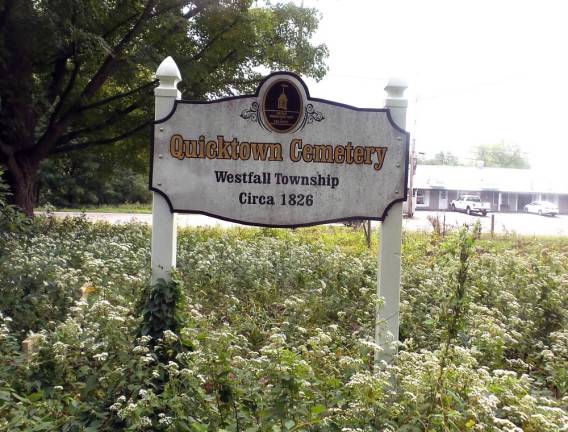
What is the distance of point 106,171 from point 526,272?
12.7m

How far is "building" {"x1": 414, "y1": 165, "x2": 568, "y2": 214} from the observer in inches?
1905

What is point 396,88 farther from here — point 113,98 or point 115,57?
point 113,98

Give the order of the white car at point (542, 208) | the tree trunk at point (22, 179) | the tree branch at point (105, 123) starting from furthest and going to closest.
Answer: the white car at point (542, 208) < the tree branch at point (105, 123) < the tree trunk at point (22, 179)

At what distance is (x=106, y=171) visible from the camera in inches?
640

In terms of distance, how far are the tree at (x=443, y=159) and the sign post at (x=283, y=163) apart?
234 ft

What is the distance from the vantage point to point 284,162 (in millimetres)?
3965

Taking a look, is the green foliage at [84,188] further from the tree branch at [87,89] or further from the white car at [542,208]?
the white car at [542,208]

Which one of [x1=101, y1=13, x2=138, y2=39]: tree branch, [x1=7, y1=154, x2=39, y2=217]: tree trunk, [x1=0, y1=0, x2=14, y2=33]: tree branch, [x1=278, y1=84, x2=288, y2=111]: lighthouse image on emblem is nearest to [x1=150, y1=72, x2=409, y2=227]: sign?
[x1=278, y1=84, x2=288, y2=111]: lighthouse image on emblem

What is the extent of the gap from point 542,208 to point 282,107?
151 feet

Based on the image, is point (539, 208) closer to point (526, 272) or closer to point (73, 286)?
point (526, 272)

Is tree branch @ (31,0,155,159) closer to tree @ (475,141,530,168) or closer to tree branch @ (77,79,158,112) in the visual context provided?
tree branch @ (77,79,158,112)

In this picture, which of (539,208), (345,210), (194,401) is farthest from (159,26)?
(539,208)

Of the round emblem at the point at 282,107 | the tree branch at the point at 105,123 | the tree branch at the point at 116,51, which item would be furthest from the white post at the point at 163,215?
the tree branch at the point at 105,123

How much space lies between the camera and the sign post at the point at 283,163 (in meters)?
3.96
